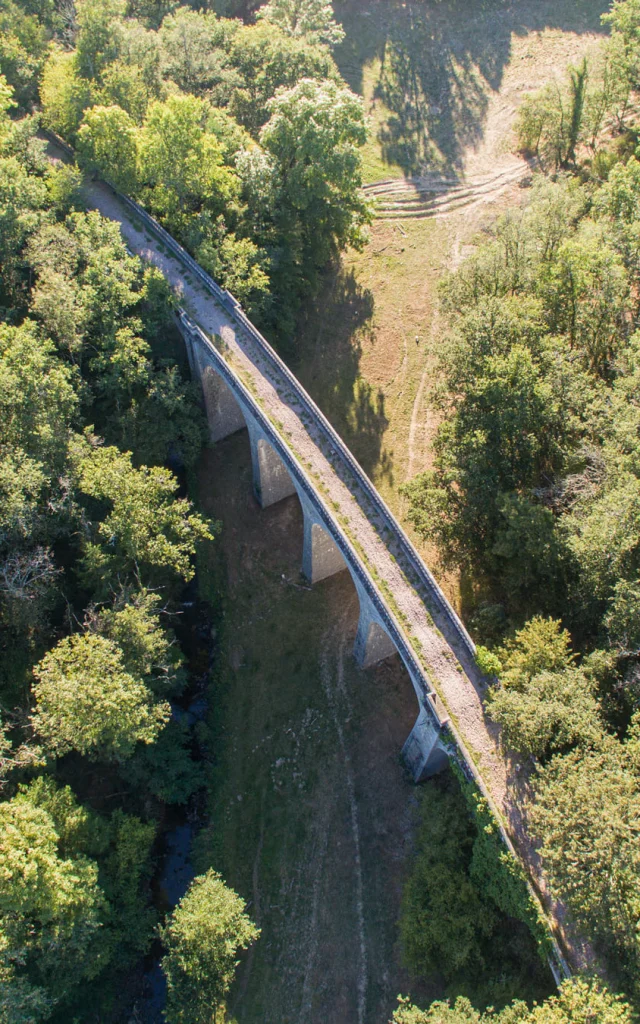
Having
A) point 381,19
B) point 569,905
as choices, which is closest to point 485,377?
point 569,905

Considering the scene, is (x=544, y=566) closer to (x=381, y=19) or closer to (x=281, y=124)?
(x=281, y=124)

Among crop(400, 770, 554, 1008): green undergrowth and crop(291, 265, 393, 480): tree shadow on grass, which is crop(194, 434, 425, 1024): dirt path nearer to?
crop(400, 770, 554, 1008): green undergrowth

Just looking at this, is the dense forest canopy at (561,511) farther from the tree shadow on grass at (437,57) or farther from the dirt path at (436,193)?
the tree shadow on grass at (437,57)

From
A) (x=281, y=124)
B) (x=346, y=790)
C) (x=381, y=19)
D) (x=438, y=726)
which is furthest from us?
(x=381, y=19)

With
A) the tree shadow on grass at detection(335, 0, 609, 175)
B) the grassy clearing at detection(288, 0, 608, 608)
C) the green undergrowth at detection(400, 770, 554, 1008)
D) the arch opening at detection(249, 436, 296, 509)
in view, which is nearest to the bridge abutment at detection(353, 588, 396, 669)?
the grassy clearing at detection(288, 0, 608, 608)

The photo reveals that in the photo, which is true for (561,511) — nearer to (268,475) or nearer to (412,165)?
(268,475)

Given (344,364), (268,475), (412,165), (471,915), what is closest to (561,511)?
(471,915)
